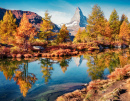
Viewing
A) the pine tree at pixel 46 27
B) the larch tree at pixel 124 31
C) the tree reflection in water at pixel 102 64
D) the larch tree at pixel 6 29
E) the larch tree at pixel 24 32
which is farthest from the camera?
the larch tree at pixel 124 31

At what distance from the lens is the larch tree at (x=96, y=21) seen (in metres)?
34.5

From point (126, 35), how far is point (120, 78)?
1611 inches

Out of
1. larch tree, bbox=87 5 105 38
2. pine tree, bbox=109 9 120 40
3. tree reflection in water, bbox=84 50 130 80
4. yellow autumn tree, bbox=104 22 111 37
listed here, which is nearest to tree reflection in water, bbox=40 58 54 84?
tree reflection in water, bbox=84 50 130 80

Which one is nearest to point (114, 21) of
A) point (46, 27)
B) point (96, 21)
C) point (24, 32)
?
point (96, 21)

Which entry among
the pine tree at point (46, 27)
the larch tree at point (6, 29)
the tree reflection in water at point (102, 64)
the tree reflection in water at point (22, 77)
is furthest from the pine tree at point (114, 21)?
the tree reflection in water at point (22, 77)

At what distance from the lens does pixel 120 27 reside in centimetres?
4159

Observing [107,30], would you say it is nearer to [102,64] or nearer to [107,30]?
[107,30]

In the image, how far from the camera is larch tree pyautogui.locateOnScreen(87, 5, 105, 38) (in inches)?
1358

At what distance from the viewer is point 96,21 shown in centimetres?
3491

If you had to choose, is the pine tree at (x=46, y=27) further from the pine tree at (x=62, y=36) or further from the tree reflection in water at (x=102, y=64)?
the tree reflection in water at (x=102, y=64)

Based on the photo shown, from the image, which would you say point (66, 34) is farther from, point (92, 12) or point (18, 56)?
point (18, 56)

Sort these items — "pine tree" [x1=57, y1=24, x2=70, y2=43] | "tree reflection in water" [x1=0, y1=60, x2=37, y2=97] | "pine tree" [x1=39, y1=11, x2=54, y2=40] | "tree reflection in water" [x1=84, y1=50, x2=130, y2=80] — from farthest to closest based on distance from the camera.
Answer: "pine tree" [x1=57, y1=24, x2=70, y2=43], "pine tree" [x1=39, y1=11, x2=54, y2=40], "tree reflection in water" [x1=84, y1=50, x2=130, y2=80], "tree reflection in water" [x1=0, y1=60, x2=37, y2=97]

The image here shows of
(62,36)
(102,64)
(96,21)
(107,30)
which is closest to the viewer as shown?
(102,64)

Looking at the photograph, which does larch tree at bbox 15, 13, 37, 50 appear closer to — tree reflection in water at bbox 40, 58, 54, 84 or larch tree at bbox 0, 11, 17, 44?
larch tree at bbox 0, 11, 17, 44
